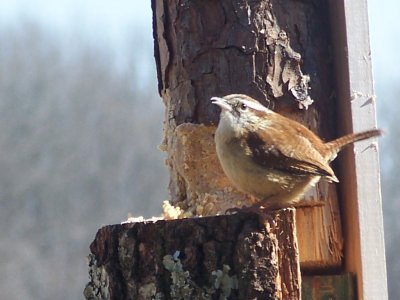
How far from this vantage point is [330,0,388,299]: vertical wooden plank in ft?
18.0

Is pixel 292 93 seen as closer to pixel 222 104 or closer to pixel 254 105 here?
pixel 254 105

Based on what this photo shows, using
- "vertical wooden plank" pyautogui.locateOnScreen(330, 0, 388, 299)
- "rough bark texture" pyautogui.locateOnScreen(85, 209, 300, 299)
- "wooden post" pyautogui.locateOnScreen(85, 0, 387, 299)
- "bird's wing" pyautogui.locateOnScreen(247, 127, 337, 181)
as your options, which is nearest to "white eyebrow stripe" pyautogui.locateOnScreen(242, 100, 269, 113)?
"bird's wing" pyautogui.locateOnScreen(247, 127, 337, 181)

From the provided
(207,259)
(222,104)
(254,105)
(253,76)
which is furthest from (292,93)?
(207,259)

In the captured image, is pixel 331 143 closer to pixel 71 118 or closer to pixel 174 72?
pixel 174 72

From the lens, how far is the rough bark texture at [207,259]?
4355mm

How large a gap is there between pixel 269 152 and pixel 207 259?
89 centimetres

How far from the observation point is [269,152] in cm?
517

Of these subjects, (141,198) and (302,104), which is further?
(141,198)

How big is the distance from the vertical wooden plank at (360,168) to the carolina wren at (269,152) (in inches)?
8.3

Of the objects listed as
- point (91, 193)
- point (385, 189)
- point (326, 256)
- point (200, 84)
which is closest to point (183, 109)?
point (200, 84)

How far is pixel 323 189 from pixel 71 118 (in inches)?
1092

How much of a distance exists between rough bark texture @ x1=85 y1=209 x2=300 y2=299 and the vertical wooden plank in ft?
3.42

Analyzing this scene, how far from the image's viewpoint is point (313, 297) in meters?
5.66

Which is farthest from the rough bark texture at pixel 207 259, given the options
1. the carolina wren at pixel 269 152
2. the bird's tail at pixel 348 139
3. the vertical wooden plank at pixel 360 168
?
the vertical wooden plank at pixel 360 168
